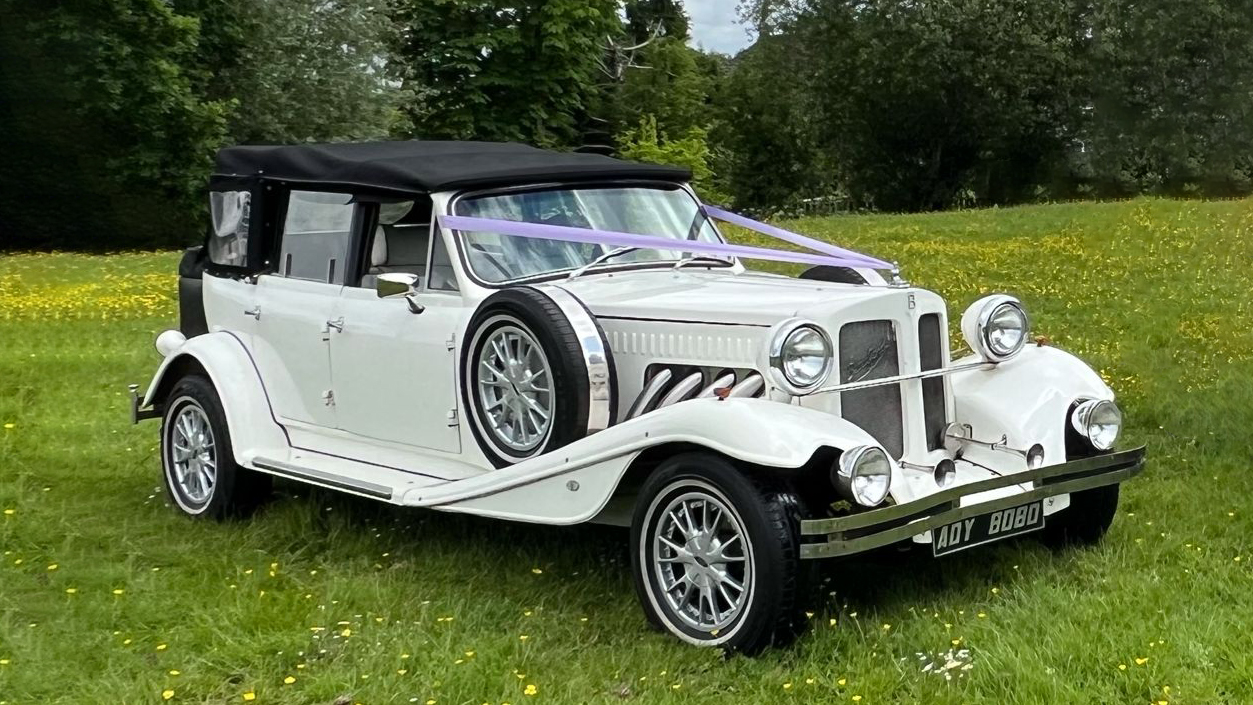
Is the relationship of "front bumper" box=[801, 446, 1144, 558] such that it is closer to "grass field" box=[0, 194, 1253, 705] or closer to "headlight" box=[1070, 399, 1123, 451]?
"headlight" box=[1070, 399, 1123, 451]

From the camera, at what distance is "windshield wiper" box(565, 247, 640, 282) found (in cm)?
560

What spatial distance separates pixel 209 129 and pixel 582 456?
26.3 meters

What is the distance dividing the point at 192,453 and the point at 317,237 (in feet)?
4.55

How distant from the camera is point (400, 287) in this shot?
5520mm

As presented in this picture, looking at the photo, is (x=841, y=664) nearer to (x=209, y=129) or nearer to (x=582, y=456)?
(x=582, y=456)

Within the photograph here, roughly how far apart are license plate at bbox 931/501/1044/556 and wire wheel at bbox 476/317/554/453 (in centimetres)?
160

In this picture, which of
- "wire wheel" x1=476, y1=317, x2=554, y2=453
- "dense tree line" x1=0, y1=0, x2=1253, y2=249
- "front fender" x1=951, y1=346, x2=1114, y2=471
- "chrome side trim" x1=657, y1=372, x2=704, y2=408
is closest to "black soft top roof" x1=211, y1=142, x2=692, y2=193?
"wire wheel" x1=476, y1=317, x2=554, y2=453

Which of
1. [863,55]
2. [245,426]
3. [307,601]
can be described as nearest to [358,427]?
[245,426]

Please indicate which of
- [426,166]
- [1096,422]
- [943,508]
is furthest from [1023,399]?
[426,166]

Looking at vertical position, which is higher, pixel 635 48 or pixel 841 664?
pixel 635 48

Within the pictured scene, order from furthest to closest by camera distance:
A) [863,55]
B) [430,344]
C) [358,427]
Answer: [863,55]
[358,427]
[430,344]

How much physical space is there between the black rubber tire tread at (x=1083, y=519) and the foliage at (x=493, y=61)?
1312 inches

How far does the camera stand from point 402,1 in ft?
120

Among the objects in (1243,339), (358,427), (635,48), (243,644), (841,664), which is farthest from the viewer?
(635,48)
